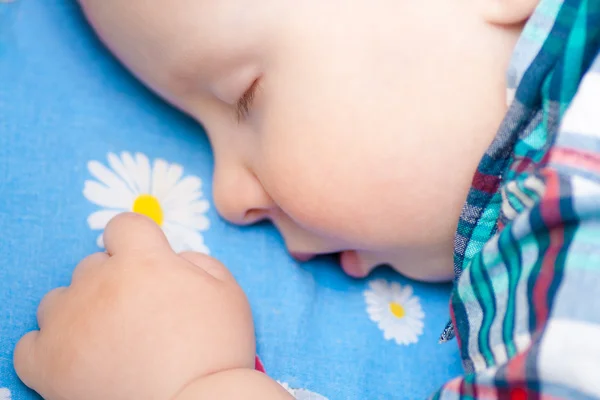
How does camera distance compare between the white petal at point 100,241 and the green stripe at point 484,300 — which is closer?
the green stripe at point 484,300

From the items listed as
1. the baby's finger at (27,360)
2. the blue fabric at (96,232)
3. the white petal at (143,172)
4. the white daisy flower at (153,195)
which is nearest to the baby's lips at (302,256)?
the blue fabric at (96,232)

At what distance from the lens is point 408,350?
89 centimetres

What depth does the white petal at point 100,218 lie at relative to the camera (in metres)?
0.89

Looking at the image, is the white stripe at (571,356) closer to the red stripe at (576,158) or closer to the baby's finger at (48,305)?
the red stripe at (576,158)

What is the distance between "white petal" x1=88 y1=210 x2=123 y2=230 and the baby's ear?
0.54 m

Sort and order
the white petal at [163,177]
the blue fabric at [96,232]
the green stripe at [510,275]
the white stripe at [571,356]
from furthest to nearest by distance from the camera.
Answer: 1. the white petal at [163,177]
2. the blue fabric at [96,232]
3. the green stripe at [510,275]
4. the white stripe at [571,356]

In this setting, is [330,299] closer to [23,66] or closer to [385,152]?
[385,152]

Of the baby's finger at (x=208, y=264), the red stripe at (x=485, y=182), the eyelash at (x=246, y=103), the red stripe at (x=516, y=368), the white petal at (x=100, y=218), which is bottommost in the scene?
the baby's finger at (x=208, y=264)

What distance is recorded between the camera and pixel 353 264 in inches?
35.9

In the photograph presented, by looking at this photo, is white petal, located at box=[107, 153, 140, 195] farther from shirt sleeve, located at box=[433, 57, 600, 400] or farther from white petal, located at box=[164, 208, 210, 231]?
shirt sleeve, located at box=[433, 57, 600, 400]

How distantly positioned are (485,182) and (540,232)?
0.13m

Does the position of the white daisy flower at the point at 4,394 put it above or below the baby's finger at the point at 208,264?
below

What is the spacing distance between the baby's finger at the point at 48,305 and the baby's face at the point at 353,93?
0.29m

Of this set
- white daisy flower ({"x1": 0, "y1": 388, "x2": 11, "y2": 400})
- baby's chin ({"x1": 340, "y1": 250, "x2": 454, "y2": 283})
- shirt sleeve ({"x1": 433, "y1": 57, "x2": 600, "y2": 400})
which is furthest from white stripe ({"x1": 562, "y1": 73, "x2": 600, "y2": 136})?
white daisy flower ({"x1": 0, "y1": 388, "x2": 11, "y2": 400})
